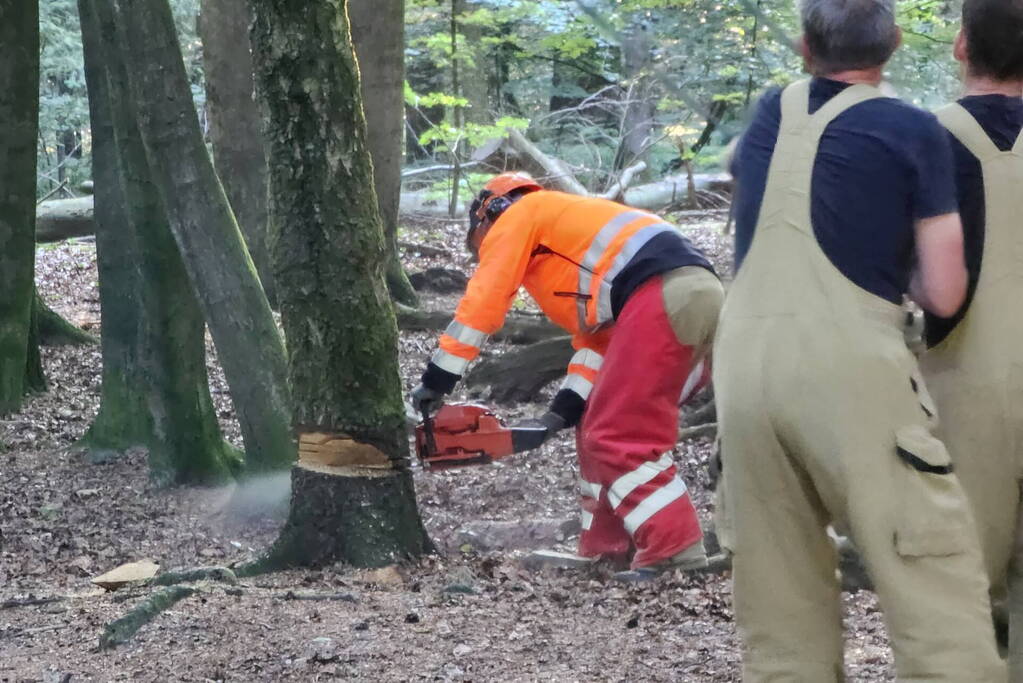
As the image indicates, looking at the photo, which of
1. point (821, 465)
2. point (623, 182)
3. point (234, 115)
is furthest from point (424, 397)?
point (623, 182)

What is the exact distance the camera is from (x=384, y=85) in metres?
10.5

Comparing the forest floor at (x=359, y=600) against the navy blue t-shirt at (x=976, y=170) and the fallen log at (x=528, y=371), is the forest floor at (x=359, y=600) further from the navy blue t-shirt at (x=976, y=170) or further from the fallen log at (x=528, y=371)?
the navy blue t-shirt at (x=976, y=170)

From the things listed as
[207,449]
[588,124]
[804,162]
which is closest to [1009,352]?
[804,162]

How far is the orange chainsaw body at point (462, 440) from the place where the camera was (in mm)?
5316

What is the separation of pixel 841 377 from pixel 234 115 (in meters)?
7.89

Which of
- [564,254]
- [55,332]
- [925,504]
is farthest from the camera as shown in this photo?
[55,332]

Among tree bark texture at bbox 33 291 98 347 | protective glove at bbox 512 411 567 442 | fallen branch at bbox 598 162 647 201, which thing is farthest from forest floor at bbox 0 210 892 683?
fallen branch at bbox 598 162 647 201

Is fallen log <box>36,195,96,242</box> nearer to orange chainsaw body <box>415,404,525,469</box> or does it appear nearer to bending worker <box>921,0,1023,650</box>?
orange chainsaw body <box>415,404,525,469</box>

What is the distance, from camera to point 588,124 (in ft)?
60.1

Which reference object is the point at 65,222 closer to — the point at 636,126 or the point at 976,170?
the point at 636,126

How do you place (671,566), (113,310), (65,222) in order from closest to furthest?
(671,566)
(113,310)
(65,222)

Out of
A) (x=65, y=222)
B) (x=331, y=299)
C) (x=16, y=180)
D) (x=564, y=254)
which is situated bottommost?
(x=65, y=222)

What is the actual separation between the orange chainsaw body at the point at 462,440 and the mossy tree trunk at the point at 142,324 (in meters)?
2.44

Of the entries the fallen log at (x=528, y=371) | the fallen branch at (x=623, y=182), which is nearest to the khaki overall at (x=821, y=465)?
the fallen log at (x=528, y=371)
